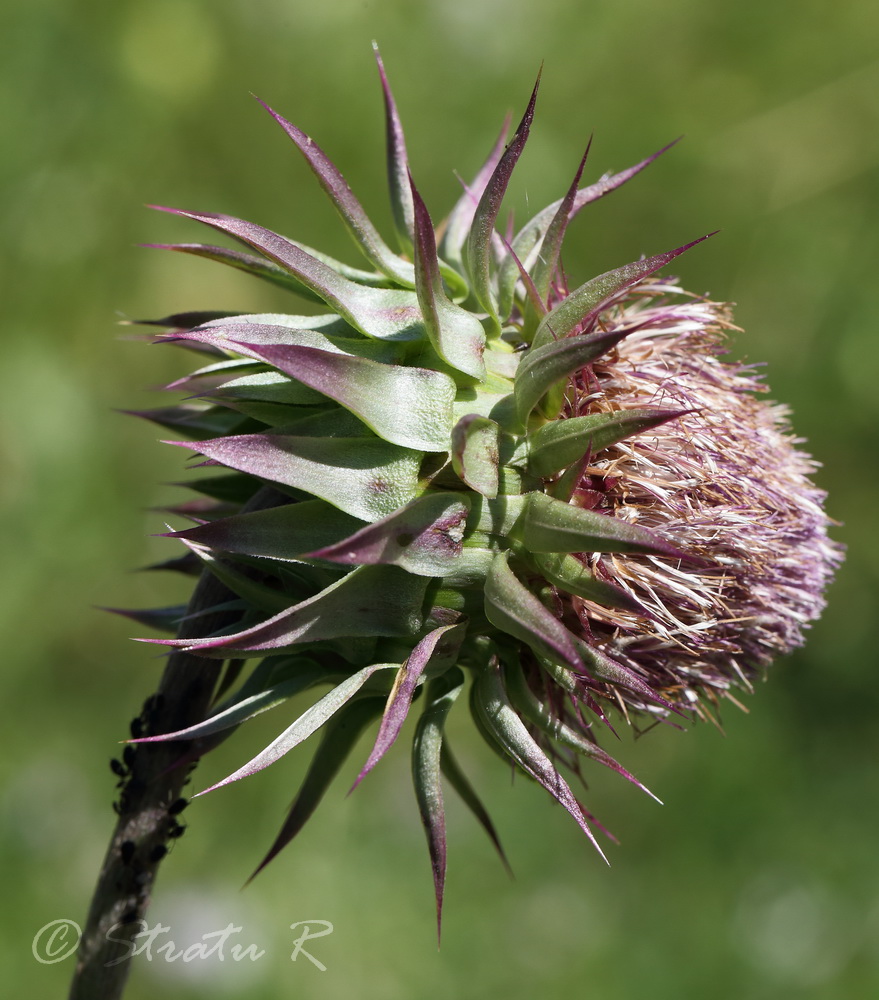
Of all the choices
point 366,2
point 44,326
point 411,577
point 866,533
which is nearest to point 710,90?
point 366,2

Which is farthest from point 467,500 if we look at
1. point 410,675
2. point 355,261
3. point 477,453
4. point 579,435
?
point 355,261

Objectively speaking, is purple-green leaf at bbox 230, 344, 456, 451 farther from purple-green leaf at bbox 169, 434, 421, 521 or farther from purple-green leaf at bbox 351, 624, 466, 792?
purple-green leaf at bbox 351, 624, 466, 792

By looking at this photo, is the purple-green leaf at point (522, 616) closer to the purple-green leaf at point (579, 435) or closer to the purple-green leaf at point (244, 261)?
the purple-green leaf at point (579, 435)

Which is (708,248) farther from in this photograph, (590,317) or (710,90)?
(590,317)

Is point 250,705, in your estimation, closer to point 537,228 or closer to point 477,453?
point 477,453

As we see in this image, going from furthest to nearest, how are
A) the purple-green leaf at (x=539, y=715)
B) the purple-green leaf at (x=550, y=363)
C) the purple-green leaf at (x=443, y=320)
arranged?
the purple-green leaf at (x=539, y=715) < the purple-green leaf at (x=443, y=320) < the purple-green leaf at (x=550, y=363)

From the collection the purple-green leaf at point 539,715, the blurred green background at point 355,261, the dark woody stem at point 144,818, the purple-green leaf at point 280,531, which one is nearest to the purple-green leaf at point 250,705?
the dark woody stem at point 144,818
